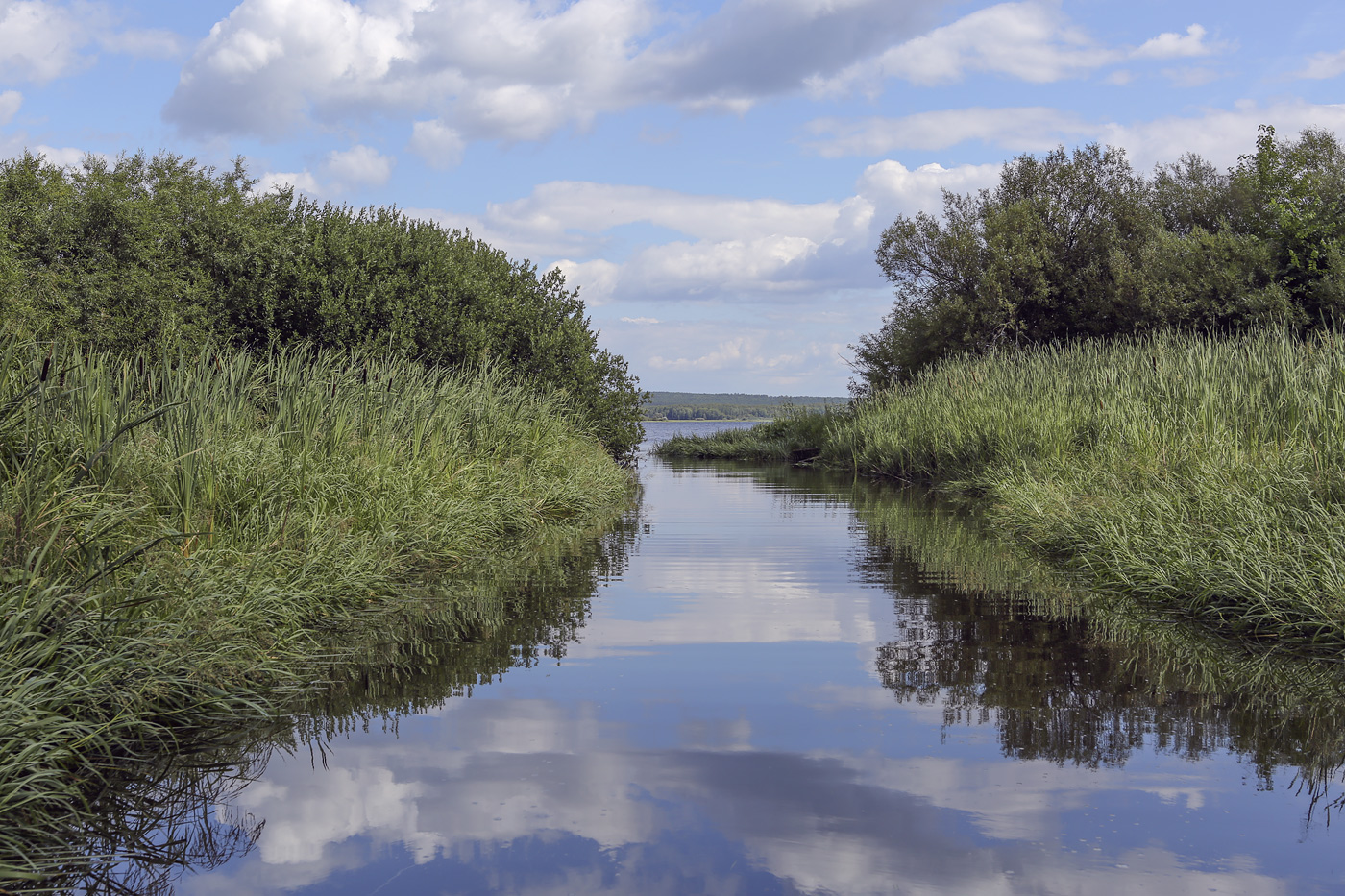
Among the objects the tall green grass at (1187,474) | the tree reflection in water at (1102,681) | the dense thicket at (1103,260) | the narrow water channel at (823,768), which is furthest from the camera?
the dense thicket at (1103,260)

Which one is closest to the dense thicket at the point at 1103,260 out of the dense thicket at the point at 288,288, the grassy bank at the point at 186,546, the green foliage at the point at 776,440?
the green foliage at the point at 776,440

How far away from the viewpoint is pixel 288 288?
63.9 feet

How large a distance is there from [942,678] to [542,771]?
2.77 metres

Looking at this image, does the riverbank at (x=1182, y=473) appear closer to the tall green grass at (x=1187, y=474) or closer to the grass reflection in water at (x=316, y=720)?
the tall green grass at (x=1187, y=474)

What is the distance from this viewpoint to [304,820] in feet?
14.2

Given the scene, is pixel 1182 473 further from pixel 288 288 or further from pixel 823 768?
pixel 288 288

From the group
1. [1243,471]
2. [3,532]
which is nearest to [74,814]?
[3,532]

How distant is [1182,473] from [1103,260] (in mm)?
28566

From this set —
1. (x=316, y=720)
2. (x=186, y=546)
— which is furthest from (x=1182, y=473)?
(x=186, y=546)

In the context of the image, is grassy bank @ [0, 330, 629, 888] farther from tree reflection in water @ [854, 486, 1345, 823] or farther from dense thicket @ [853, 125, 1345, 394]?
dense thicket @ [853, 125, 1345, 394]

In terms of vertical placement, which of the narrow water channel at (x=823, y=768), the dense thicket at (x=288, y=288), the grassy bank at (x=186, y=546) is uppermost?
the dense thicket at (x=288, y=288)

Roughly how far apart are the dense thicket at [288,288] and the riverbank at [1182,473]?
8603 mm

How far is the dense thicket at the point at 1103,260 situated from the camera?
3183 cm

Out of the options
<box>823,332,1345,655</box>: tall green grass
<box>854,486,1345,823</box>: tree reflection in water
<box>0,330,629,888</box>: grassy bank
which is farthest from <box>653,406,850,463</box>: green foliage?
<box>854,486,1345,823</box>: tree reflection in water
